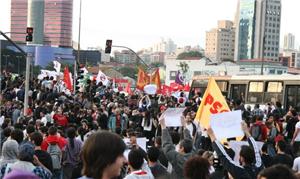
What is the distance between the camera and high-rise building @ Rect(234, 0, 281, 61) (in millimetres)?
143625

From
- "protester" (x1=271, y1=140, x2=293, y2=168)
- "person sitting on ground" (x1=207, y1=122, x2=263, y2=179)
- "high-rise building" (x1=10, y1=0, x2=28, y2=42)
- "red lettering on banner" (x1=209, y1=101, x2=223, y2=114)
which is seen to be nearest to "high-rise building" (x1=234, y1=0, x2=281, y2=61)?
"high-rise building" (x1=10, y1=0, x2=28, y2=42)

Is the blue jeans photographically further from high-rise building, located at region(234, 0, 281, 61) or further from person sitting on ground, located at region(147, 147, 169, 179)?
high-rise building, located at region(234, 0, 281, 61)

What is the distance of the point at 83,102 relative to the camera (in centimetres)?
2311

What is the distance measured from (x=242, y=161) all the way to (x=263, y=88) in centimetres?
2076

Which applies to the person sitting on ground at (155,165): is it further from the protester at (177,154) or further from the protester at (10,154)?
the protester at (10,154)

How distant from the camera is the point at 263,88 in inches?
1075

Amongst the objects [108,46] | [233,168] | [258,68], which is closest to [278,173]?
[233,168]

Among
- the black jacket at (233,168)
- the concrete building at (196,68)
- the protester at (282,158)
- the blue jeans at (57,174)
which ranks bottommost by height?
the blue jeans at (57,174)

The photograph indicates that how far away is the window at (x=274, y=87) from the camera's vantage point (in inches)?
1039

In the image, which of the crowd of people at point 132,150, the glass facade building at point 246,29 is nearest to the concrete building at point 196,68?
the glass facade building at point 246,29

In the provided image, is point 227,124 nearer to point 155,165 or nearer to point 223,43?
point 155,165

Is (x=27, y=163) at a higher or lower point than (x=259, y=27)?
lower

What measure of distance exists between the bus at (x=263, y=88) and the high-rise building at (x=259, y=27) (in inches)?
4382

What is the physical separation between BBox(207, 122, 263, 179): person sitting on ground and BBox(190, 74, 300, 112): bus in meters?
17.2
